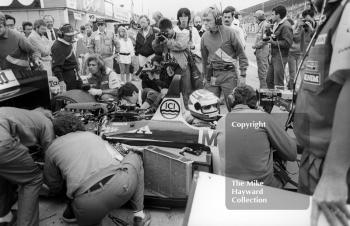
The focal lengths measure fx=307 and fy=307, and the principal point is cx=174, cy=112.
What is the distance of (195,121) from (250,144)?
1.09 meters

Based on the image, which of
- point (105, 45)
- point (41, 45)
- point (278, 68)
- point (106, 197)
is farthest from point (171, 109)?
point (105, 45)

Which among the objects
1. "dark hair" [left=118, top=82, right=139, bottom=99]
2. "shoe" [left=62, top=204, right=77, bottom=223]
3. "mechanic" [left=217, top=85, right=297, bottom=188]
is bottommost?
"shoe" [left=62, top=204, right=77, bottom=223]

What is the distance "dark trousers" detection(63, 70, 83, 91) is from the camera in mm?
5328

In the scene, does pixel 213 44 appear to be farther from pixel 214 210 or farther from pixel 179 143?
pixel 214 210

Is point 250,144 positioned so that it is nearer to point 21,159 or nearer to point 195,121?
point 195,121

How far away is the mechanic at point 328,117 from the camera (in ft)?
2.75

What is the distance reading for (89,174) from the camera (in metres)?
2.29

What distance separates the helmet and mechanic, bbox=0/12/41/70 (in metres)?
2.64

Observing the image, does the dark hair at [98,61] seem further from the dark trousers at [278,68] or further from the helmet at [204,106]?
the dark trousers at [278,68]

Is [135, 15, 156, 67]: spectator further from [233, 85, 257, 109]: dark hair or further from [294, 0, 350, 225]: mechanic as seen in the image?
[294, 0, 350, 225]: mechanic

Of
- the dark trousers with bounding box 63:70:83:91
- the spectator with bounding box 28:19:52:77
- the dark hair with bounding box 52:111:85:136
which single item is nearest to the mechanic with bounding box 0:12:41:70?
the spectator with bounding box 28:19:52:77

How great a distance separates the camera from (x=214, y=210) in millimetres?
961

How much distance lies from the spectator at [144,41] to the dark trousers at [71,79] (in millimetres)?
1583

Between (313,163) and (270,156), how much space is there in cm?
114
